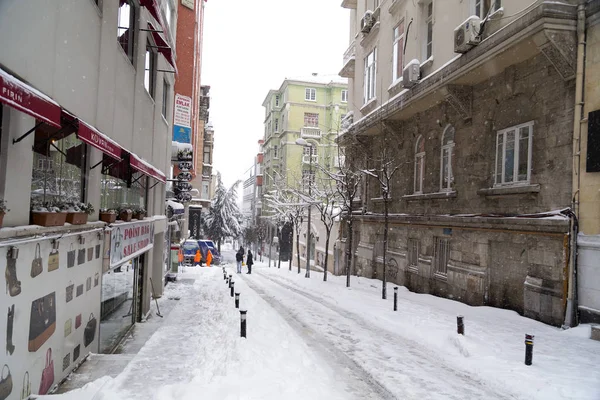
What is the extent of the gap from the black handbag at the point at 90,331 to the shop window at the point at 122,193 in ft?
7.28

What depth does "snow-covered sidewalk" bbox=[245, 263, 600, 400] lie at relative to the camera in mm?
7348

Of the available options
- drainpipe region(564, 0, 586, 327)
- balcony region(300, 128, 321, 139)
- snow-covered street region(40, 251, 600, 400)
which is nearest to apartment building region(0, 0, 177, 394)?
snow-covered street region(40, 251, 600, 400)

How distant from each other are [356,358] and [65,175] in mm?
6279

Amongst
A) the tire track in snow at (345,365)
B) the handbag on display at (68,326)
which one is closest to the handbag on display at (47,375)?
the handbag on display at (68,326)

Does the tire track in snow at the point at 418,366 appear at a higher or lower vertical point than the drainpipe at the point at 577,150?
lower

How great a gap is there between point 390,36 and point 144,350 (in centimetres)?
1890

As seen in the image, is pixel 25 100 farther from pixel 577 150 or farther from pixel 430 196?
pixel 430 196

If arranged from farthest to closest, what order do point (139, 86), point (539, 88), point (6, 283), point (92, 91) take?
point (539, 88), point (139, 86), point (92, 91), point (6, 283)

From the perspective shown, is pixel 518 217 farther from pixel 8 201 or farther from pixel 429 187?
pixel 8 201

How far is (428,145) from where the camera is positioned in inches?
742

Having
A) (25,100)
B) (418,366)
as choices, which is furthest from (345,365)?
(25,100)

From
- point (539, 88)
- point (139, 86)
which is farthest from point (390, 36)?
point (139, 86)

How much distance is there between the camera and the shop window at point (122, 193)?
9312 mm

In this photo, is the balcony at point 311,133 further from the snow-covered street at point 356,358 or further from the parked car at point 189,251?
the snow-covered street at point 356,358
